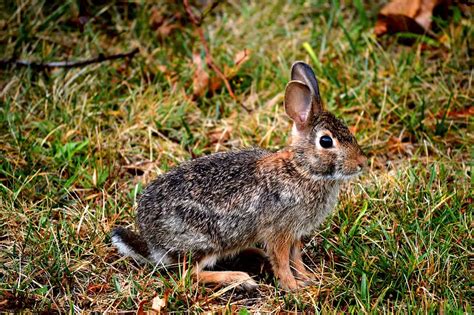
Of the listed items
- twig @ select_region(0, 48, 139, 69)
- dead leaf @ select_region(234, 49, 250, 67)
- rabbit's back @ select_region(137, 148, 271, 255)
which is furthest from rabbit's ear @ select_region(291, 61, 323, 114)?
twig @ select_region(0, 48, 139, 69)

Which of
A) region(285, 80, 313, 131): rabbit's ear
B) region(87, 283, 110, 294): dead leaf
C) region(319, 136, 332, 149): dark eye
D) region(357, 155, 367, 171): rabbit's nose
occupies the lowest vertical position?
region(87, 283, 110, 294): dead leaf

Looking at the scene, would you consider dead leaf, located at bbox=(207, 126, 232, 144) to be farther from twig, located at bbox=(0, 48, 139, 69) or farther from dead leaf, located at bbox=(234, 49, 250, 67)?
twig, located at bbox=(0, 48, 139, 69)

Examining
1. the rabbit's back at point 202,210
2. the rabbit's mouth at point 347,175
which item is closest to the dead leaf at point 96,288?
the rabbit's back at point 202,210

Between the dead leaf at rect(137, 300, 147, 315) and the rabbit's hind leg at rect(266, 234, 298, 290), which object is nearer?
the dead leaf at rect(137, 300, 147, 315)

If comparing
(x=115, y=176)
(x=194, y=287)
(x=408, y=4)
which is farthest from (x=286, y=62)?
(x=194, y=287)

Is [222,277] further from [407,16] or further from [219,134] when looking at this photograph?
[407,16]

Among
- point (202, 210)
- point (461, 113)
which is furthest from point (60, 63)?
point (461, 113)
